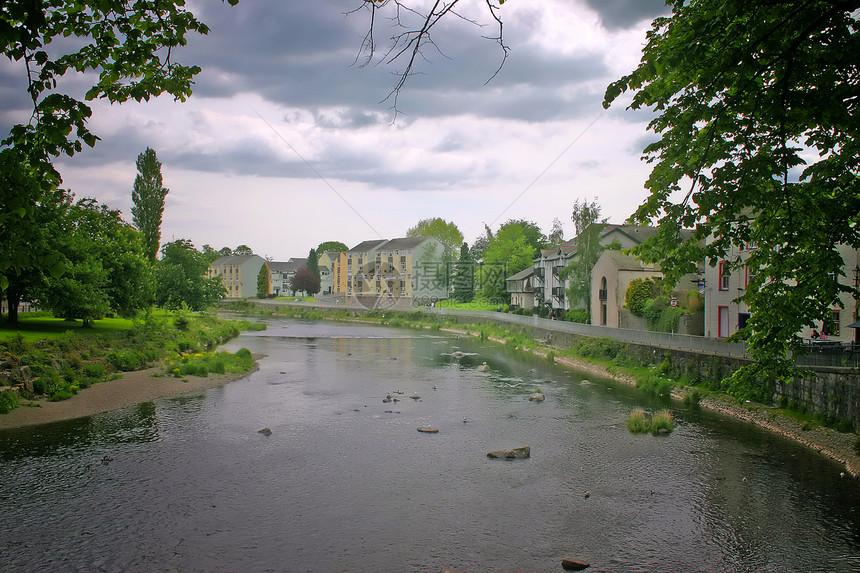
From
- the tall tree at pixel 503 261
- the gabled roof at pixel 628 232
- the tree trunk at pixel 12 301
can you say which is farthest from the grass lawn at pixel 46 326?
the tall tree at pixel 503 261

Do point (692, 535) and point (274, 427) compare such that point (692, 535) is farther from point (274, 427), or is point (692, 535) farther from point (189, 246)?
point (189, 246)

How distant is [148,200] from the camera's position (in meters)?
56.5

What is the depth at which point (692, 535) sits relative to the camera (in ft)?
36.9

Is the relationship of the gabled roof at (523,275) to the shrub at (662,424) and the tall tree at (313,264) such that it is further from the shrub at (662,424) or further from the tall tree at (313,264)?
the tall tree at (313,264)

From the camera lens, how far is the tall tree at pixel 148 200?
56438mm

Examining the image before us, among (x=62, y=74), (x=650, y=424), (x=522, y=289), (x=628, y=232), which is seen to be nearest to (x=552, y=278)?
(x=522, y=289)

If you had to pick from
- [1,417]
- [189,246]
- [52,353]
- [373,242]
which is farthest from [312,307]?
[1,417]

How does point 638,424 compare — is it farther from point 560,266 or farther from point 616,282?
point 560,266

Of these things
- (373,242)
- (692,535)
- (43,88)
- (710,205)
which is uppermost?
(373,242)

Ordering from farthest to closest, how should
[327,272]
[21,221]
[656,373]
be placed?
[327,272]
[656,373]
[21,221]

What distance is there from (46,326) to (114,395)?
32.3 ft

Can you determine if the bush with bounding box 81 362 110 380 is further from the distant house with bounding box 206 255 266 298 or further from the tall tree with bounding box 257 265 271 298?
the distant house with bounding box 206 255 266 298

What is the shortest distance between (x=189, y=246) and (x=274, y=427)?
39780 mm

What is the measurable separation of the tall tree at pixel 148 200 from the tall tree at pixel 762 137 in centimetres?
5639
